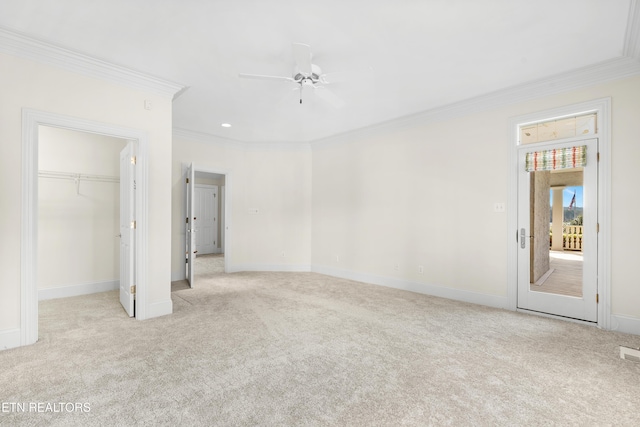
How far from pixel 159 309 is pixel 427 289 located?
148 inches

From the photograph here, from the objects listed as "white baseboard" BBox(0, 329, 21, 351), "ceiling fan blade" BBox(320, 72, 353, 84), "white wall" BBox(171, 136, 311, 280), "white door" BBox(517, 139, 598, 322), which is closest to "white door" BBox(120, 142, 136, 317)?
"white baseboard" BBox(0, 329, 21, 351)

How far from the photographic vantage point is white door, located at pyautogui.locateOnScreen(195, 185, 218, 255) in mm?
9570

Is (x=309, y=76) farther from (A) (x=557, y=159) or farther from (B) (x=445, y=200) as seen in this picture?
(A) (x=557, y=159)

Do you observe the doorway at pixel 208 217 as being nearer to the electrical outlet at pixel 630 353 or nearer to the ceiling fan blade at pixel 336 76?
the ceiling fan blade at pixel 336 76

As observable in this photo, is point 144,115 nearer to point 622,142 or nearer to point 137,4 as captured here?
point 137,4

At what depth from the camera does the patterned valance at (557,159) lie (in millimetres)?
3519

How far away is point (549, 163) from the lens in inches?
146

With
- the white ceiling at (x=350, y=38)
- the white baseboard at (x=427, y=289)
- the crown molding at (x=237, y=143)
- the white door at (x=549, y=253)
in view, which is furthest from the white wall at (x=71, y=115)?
the white door at (x=549, y=253)

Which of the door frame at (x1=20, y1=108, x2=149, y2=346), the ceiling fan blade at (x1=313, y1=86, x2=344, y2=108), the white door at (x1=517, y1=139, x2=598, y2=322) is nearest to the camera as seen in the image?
the door frame at (x1=20, y1=108, x2=149, y2=346)

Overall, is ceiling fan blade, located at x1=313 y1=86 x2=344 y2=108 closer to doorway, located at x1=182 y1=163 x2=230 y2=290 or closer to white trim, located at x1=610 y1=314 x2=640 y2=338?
white trim, located at x1=610 y1=314 x2=640 y2=338

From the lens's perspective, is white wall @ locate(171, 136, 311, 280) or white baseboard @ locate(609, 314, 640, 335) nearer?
white baseboard @ locate(609, 314, 640, 335)

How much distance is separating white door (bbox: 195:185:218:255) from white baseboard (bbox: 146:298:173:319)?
602 centimetres

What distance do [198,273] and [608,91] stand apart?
695 cm

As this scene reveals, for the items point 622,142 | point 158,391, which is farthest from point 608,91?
point 158,391
